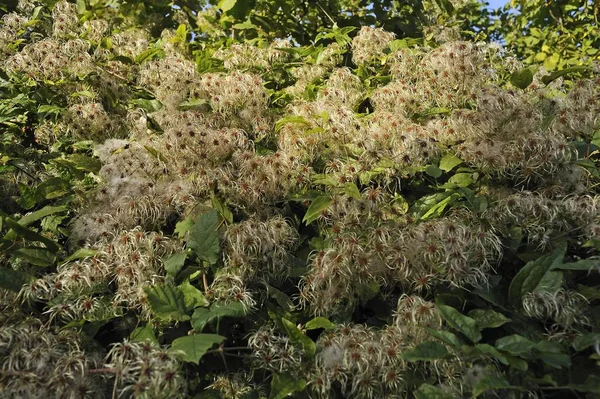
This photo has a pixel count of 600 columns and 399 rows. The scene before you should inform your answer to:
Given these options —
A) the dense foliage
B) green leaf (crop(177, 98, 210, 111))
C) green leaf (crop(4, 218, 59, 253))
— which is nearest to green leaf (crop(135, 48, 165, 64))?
the dense foliage

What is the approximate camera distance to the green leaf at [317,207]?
2086 mm

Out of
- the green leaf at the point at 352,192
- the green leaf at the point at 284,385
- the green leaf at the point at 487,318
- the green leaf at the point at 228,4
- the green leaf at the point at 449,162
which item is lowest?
the green leaf at the point at 284,385

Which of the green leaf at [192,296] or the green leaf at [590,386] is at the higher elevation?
the green leaf at [590,386]

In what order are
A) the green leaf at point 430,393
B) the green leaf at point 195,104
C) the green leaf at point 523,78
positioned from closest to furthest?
the green leaf at point 430,393 → the green leaf at point 195,104 → the green leaf at point 523,78

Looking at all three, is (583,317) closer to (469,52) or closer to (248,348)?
(248,348)

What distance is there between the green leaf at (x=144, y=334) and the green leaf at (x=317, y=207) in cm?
65

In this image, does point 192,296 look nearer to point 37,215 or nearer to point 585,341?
point 37,215

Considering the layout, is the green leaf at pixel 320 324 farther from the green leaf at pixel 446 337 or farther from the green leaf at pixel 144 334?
the green leaf at pixel 144 334

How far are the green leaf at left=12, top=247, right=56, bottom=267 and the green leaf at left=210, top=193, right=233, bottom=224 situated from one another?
1.88ft

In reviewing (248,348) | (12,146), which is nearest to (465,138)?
(248,348)

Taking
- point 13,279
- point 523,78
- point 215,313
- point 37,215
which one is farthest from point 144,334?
point 523,78

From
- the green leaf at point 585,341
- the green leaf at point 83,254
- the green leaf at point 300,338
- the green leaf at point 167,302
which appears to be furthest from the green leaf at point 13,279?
the green leaf at point 585,341

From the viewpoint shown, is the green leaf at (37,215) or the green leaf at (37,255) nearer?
the green leaf at (37,255)

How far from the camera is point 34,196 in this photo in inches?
92.4
